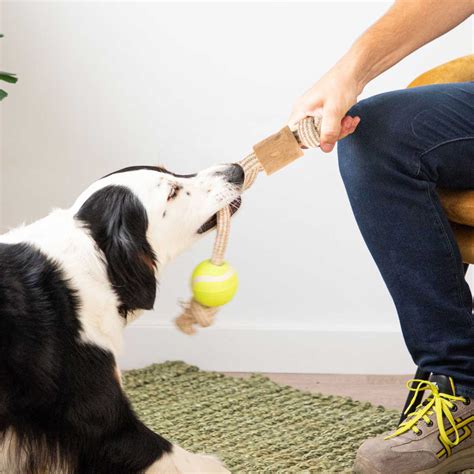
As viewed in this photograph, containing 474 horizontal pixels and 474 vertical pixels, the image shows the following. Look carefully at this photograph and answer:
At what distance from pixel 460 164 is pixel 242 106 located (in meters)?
1.04

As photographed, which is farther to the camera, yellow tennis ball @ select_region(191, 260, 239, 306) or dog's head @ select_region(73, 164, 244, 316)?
yellow tennis ball @ select_region(191, 260, 239, 306)

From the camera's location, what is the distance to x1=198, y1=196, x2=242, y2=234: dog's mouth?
157cm

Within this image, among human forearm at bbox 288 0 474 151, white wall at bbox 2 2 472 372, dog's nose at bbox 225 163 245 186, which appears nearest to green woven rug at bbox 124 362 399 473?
white wall at bbox 2 2 472 372

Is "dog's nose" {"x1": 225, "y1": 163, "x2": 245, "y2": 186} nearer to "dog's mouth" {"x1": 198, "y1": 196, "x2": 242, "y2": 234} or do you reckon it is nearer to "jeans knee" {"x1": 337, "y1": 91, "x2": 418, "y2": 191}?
"dog's mouth" {"x1": 198, "y1": 196, "x2": 242, "y2": 234}

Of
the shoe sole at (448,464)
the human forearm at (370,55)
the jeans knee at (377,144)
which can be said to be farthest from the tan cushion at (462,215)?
the shoe sole at (448,464)

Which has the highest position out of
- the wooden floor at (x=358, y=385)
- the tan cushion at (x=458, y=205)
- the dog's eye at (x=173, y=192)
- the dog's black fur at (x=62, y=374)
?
the dog's eye at (x=173, y=192)

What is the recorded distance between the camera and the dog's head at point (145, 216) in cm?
142

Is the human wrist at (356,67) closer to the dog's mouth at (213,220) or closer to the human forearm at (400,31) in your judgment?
the human forearm at (400,31)

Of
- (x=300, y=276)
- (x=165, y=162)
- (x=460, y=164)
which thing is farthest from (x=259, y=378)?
(x=460, y=164)

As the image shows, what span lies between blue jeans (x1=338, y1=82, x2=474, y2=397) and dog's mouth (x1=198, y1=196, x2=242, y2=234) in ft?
0.70

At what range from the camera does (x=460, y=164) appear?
1496mm

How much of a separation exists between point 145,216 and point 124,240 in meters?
0.06

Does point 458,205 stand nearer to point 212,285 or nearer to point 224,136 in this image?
point 212,285

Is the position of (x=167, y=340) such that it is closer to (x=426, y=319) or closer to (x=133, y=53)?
(x=133, y=53)
